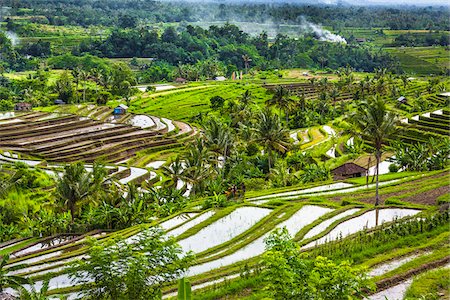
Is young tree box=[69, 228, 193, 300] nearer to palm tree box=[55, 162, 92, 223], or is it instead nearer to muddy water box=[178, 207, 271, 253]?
muddy water box=[178, 207, 271, 253]

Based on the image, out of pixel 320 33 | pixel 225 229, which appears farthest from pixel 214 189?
pixel 320 33

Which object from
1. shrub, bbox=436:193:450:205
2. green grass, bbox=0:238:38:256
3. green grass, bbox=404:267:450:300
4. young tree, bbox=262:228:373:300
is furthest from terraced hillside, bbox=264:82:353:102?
young tree, bbox=262:228:373:300

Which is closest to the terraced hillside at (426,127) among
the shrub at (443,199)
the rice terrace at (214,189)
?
the rice terrace at (214,189)

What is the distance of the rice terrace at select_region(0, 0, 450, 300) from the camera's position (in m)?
10.2

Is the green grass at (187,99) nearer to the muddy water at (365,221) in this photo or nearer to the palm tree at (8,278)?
the muddy water at (365,221)

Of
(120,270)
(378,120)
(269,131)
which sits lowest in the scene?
(269,131)

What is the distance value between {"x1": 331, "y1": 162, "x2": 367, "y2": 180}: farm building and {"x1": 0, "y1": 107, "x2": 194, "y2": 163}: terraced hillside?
1621 centimetres

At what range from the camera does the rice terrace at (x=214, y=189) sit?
1023 cm

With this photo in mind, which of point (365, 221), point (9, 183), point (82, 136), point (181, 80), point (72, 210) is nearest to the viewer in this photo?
point (365, 221)

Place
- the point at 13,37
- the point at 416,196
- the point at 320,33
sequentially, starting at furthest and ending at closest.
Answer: the point at 320,33 < the point at 13,37 < the point at 416,196

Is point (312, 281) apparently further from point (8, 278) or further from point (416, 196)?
point (416, 196)

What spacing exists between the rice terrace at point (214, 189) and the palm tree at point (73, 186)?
57 mm

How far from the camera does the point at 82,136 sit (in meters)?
41.4

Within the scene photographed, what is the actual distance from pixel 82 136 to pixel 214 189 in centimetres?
1862
